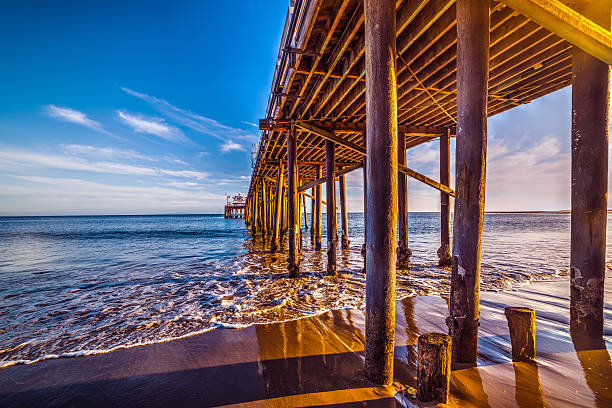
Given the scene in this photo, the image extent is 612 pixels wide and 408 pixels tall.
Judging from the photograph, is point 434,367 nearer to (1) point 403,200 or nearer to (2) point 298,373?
(2) point 298,373

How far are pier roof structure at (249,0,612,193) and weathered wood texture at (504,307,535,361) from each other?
2.59 m

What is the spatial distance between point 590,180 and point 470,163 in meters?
2.07

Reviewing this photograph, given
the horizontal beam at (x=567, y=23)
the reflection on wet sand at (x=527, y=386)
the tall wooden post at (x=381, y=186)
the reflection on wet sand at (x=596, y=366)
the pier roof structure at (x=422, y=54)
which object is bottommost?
the reflection on wet sand at (x=527, y=386)

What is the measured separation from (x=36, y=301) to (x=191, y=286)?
3.79 metres

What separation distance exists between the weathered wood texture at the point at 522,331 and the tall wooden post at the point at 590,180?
43.3 inches

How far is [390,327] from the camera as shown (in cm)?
265

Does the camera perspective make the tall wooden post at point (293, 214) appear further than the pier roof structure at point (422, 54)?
Yes

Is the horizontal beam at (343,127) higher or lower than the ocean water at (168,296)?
higher

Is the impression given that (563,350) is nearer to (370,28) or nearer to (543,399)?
(543,399)

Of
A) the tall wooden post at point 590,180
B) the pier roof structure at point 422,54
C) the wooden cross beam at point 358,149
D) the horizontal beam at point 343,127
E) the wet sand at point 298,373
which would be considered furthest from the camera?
the horizontal beam at point 343,127

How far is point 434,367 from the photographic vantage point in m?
2.17

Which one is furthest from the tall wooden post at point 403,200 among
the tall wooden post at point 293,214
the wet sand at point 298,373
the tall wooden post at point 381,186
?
the tall wooden post at point 381,186

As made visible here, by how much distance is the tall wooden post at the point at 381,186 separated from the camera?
8.50 ft

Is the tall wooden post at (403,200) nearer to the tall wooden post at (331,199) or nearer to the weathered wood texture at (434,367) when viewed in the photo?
the tall wooden post at (331,199)
